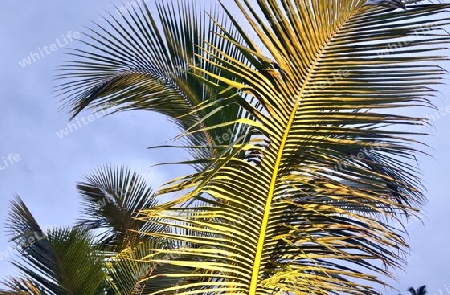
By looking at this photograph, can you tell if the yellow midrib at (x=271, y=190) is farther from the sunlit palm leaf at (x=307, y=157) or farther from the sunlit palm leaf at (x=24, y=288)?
the sunlit palm leaf at (x=24, y=288)

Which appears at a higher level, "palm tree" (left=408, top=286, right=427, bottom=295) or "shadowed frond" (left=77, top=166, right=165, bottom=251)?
"shadowed frond" (left=77, top=166, right=165, bottom=251)

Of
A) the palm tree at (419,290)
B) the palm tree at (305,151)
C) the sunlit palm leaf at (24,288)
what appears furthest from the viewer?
the palm tree at (419,290)

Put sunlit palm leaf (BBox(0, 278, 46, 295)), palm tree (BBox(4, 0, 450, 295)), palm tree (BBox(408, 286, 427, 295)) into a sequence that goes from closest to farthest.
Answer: palm tree (BBox(4, 0, 450, 295)) → sunlit palm leaf (BBox(0, 278, 46, 295)) → palm tree (BBox(408, 286, 427, 295))

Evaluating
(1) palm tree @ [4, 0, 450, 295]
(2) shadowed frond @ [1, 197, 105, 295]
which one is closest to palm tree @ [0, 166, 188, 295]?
(2) shadowed frond @ [1, 197, 105, 295]

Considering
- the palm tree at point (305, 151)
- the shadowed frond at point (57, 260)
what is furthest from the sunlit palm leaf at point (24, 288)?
the palm tree at point (305, 151)

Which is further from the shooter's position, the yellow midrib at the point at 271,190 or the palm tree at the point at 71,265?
the palm tree at the point at 71,265

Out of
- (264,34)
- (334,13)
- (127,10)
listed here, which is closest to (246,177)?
(264,34)

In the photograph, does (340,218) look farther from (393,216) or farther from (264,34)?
(264,34)

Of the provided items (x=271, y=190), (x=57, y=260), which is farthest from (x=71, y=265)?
(x=271, y=190)

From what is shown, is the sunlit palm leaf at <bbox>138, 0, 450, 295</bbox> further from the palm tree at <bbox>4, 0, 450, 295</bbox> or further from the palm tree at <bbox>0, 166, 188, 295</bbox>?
the palm tree at <bbox>0, 166, 188, 295</bbox>

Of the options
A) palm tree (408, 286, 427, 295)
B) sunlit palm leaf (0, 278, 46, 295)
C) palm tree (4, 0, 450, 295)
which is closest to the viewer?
palm tree (4, 0, 450, 295)

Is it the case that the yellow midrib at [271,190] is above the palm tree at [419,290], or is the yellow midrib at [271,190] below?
above

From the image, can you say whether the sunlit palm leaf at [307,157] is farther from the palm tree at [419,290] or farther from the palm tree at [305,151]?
the palm tree at [419,290]

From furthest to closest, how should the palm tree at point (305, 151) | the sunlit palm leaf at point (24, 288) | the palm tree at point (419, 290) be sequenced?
the palm tree at point (419, 290) → the sunlit palm leaf at point (24, 288) → the palm tree at point (305, 151)
